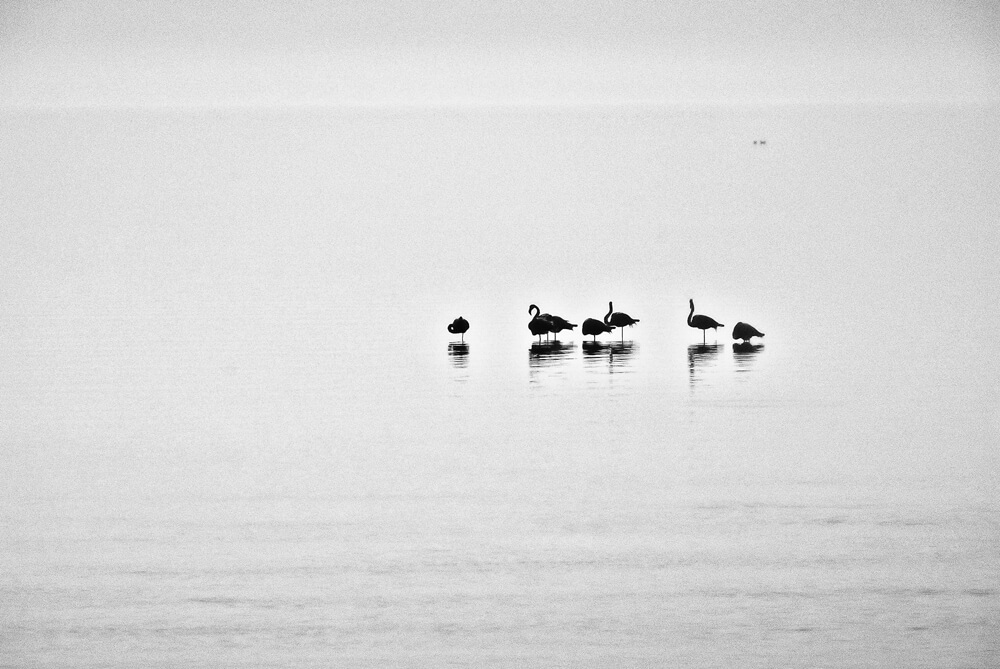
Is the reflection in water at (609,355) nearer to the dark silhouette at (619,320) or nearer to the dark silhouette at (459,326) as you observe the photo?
the dark silhouette at (619,320)

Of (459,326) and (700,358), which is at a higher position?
(459,326)

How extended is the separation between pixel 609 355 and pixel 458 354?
1180mm

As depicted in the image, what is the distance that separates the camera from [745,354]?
32.1 feet

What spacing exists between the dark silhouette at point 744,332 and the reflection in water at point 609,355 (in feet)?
2.70

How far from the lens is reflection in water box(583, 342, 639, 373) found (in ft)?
30.8

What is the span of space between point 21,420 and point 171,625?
3956 millimetres

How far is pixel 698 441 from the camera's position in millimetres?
6828

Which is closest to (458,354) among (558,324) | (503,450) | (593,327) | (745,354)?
(558,324)

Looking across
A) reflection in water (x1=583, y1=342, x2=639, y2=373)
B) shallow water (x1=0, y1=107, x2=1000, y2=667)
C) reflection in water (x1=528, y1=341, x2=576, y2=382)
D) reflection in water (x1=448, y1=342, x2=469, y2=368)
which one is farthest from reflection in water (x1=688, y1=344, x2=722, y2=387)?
reflection in water (x1=448, y1=342, x2=469, y2=368)

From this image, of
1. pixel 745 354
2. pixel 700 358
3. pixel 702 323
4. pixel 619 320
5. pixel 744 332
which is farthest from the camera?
pixel 619 320

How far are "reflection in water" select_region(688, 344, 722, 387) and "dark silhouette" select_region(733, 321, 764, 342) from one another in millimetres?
172

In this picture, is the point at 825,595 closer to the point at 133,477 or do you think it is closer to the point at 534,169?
the point at 133,477

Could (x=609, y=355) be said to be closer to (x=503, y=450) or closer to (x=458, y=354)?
(x=458, y=354)

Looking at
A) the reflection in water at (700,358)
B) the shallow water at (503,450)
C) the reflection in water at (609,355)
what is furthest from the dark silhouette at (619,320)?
the reflection in water at (700,358)
